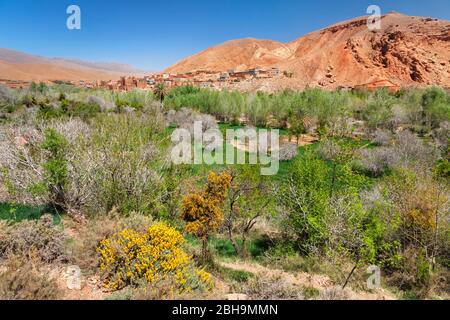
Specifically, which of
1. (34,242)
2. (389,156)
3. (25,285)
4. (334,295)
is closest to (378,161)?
(389,156)

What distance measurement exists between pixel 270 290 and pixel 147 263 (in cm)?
258

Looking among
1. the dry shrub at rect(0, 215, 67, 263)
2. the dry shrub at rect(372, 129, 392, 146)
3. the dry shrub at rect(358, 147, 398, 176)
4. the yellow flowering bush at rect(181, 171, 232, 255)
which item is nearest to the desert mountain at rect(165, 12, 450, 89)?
the dry shrub at rect(372, 129, 392, 146)

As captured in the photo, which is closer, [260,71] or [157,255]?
[157,255]

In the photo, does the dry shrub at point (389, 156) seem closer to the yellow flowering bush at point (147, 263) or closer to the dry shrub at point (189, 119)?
the yellow flowering bush at point (147, 263)

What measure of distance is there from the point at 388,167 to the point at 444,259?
13490 mm

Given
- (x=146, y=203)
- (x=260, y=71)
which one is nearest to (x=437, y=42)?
(x=260, y=71)

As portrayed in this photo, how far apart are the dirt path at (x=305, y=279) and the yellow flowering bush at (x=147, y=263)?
200 cm

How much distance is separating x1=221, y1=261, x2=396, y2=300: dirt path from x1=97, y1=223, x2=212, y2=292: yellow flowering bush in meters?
2.00

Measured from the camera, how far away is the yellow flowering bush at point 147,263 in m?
6.09

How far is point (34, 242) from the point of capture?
279 inches

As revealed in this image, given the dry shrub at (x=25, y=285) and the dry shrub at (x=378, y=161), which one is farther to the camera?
the dry shrub at (x=378, y=161)

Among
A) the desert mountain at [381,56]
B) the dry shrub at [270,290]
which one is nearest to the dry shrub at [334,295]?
the dry shrub at [270,290]
